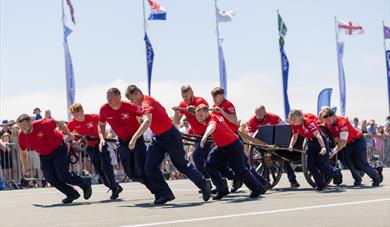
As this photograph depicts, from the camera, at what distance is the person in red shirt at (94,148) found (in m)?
15.3

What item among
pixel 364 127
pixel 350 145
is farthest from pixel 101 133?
pixel 364 127

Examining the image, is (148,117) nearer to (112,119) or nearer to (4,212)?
(112,119)

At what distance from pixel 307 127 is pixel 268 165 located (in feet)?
3.45

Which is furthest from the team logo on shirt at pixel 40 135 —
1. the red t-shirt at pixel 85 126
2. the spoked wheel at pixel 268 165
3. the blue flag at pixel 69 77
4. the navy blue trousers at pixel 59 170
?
the blue flag at pixel 69 77

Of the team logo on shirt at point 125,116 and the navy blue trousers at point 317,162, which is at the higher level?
the team logo on shirt at point 125,116

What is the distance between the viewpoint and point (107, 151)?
15.4 m

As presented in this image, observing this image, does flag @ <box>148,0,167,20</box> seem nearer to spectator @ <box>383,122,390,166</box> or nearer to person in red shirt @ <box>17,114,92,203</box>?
spectator @ <box>383,122,390,166</box>

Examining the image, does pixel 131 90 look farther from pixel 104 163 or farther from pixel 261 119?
pixel 261 119

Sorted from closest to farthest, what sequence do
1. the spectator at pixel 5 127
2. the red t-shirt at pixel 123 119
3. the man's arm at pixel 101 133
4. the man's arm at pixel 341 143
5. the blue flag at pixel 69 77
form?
the red t-shirt at pixel 123 119 → the man's arm at pixel 101 133 → the man's arm at pixel 341 143 → the spectator at pixel 5 127 → the blue flag at pixel 69 77

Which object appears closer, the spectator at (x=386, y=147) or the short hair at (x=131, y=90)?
the short hair at (x=131, y=90)

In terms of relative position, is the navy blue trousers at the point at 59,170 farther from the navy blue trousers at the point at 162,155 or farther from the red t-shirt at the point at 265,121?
the red t-shirt at the point at 265,121

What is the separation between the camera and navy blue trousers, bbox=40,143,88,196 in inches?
568

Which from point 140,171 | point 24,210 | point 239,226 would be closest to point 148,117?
point 140,171

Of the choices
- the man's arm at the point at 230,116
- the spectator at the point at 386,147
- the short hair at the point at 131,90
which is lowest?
the spectator at the point at 386,147
